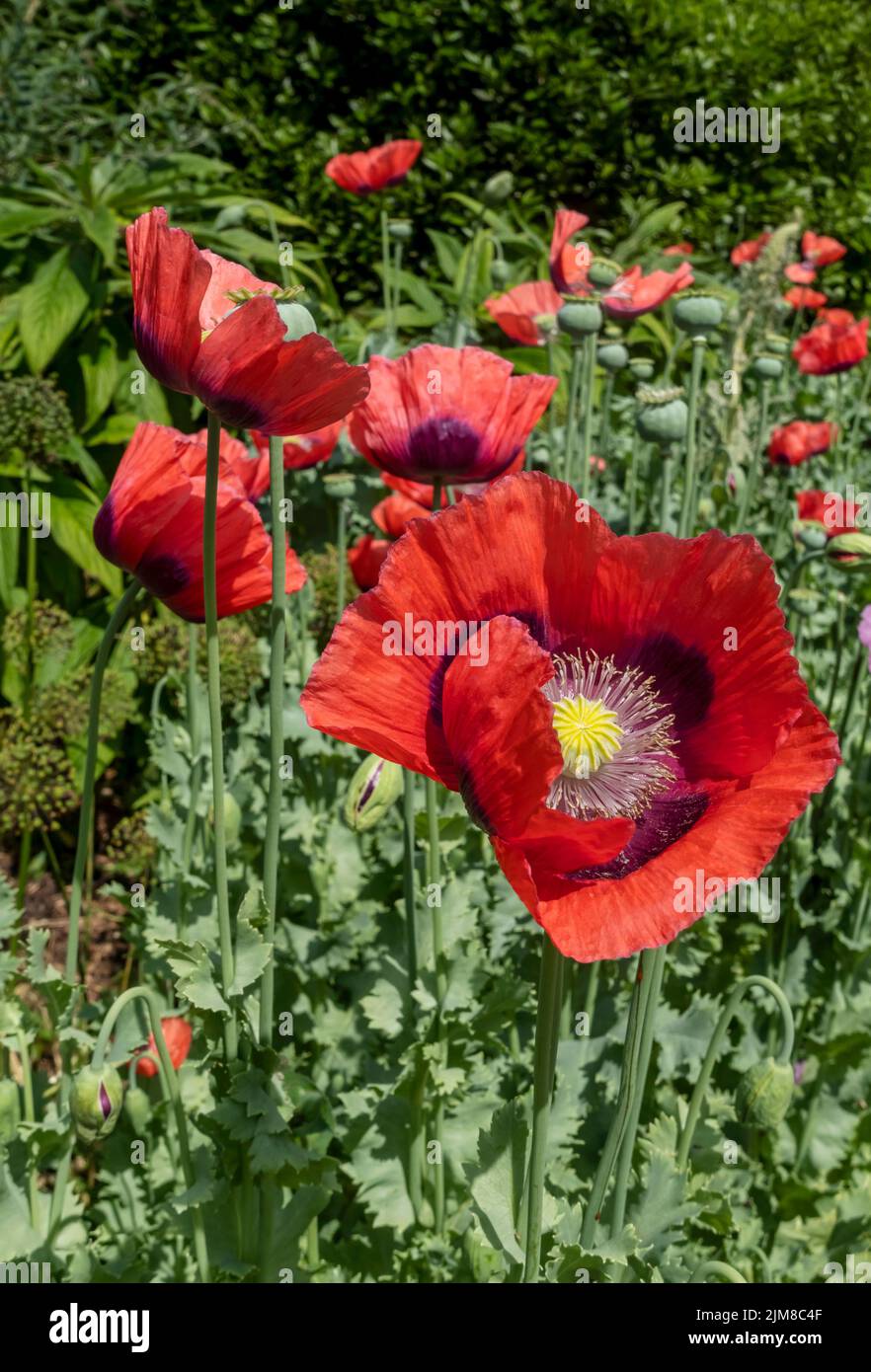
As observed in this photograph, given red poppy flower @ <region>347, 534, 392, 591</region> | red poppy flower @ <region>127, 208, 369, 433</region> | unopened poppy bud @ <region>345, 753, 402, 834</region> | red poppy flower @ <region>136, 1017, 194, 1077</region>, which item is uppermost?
red poppy flower @ <region>127, 208, 369, 433</region>

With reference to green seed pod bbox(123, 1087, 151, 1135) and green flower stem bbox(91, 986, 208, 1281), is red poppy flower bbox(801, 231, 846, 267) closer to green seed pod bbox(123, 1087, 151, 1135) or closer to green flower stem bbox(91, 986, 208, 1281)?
green seed pod bbox(123, 1087, 151, 1135)

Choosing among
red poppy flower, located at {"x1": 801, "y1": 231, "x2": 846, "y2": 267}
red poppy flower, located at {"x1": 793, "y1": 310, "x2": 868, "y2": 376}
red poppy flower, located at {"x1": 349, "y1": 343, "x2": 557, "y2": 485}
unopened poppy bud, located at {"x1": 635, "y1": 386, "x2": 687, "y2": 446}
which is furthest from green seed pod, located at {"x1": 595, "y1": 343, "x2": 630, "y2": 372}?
red poppy flower, located at {"x1": 801, "y1": 231, "x2": 846, "y2": 267}

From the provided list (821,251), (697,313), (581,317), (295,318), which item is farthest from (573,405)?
(821,251)

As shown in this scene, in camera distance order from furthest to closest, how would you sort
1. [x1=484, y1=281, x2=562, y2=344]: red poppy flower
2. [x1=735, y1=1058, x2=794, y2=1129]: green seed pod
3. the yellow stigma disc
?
[x1=484, y1=281, x2=562, y2=344]: red poppy flower → [x1=735, y1=1058, x2=794, y2=1129]: green seed pod → the yellow stigma disc

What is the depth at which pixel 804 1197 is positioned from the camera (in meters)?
1.98

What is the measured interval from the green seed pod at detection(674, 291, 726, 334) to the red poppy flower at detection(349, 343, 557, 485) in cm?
34

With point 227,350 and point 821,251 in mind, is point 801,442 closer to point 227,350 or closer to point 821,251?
point 821,251

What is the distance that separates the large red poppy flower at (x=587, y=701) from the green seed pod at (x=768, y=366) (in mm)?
1794

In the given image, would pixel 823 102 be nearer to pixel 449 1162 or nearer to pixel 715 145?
pixel 715 145

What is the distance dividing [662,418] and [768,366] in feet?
3.43

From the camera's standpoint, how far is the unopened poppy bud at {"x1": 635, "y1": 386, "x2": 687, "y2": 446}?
1673mm

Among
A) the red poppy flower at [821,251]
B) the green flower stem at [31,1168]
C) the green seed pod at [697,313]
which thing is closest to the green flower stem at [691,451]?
the green seed pod at [697,313]
